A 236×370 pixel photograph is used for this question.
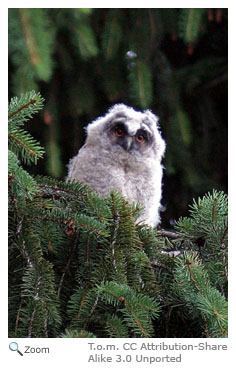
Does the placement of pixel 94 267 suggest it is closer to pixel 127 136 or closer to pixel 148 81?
pixel 127 136

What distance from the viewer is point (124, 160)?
8.41 ft

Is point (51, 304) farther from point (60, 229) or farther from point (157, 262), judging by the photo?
point (157, 262)

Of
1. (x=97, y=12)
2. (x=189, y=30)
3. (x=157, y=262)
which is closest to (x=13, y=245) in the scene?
(x=157, y=262)

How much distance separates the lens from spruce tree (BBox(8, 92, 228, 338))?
4.48 ft

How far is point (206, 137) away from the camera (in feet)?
10.7

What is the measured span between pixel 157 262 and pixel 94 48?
114cm

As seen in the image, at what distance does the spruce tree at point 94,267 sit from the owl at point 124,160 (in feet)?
2.85

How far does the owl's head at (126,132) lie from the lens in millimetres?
2559

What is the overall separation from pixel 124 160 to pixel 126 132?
5.5 inches
